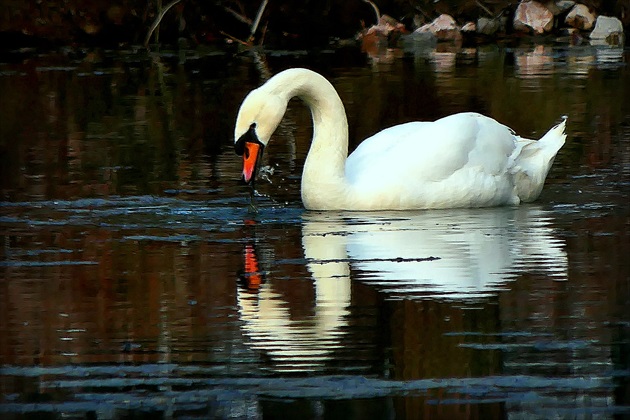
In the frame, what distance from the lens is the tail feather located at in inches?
445

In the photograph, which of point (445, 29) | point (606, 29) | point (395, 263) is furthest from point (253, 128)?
point (445, 29)

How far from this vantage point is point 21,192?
12.0 meters

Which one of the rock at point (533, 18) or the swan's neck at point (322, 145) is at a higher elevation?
the swan's neck at point (322, 145)

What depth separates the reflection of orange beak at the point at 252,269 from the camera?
8328 millimetres

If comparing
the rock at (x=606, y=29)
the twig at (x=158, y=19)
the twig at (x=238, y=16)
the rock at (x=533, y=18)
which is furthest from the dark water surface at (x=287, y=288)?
the twig at (x=238, y=16)

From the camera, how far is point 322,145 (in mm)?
10969

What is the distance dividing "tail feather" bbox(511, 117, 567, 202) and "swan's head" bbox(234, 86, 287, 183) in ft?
5.83

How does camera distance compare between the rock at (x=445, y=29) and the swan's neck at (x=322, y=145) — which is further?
the rock at (x=445, y=29)

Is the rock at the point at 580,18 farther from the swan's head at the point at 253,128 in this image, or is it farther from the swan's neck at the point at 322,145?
the swan's head at the point at 253,128

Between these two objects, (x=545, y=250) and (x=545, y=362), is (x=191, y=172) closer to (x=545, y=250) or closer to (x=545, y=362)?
(x=545, y=250)

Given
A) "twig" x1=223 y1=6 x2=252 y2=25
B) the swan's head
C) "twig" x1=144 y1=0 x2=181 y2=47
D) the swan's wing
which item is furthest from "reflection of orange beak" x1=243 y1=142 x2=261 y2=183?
"twig" x1=223 y1=6 x2=252 y2=25

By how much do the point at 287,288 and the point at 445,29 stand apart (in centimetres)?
2259

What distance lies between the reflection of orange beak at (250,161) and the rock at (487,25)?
68.4 ft

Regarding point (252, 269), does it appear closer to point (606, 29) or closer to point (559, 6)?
point (606, 29)
